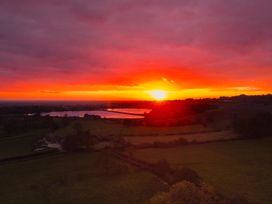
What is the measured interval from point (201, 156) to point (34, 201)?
96.7 ft

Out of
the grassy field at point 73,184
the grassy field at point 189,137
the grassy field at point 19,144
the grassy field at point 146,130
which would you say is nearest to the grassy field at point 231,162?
the grassy field at point 189,137

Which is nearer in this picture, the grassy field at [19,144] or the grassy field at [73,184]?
the grassy field at [73,184]

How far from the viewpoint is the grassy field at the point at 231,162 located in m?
35.5

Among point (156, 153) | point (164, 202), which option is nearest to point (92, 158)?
point (156, 153)

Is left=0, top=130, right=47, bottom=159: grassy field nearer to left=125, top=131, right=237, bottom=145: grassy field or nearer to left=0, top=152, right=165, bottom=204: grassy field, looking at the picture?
left=0, top=152, right=165, bottom=204: grassy field

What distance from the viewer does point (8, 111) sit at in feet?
631

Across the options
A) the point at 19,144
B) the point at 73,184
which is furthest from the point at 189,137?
the point at 19,144

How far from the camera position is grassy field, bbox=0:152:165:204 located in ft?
117

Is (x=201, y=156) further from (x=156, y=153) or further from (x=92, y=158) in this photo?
(x=92, y=158)

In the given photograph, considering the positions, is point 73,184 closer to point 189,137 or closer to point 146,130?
point 189,137

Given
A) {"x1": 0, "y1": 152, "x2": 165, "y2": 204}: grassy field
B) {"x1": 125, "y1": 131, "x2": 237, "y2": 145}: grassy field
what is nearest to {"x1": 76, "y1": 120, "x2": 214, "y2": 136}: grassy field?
{"x1": 125, "y1": 131, "x2": 237, "y2": 145}: grassy field

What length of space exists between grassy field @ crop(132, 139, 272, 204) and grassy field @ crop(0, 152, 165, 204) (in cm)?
734

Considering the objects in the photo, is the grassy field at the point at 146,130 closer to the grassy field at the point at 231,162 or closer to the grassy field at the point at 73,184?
the grassy field at the point at 231,162

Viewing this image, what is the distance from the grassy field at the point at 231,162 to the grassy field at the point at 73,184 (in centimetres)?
734
